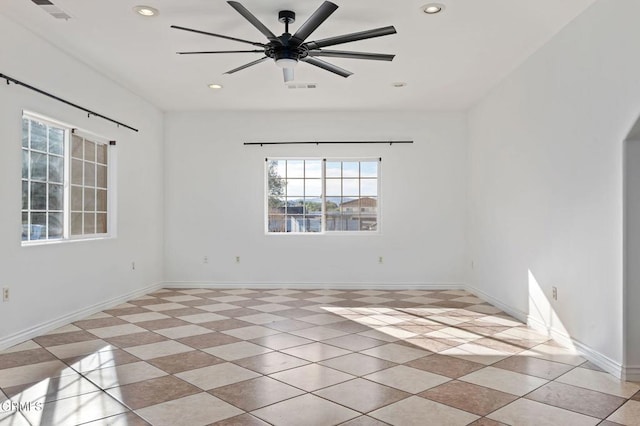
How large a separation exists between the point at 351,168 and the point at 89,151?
374 centimetres

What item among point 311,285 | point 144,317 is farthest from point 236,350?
point 311,285

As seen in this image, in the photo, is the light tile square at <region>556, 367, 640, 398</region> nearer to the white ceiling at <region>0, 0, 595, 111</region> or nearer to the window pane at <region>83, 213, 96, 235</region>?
the white ceiling at <region>0, 0, 595, 111</region>

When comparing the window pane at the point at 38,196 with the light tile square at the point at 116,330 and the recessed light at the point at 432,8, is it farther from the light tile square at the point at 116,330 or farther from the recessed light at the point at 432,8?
the recessed light at the point at 432,8

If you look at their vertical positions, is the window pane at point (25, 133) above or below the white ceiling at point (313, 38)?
below

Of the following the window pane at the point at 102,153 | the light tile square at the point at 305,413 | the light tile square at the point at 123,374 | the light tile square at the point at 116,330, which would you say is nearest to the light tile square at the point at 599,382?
the light tile square at the point at 305,413

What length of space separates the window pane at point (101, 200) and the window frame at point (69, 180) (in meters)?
0.05

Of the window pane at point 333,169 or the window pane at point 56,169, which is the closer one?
the window pane at point 56,169

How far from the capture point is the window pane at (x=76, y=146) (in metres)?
5.09

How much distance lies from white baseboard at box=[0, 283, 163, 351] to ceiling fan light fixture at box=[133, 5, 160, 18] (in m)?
2.87

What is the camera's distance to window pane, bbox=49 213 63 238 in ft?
15.6

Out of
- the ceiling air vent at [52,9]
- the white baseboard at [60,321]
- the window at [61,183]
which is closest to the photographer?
the ceiling air vent at [52,9]

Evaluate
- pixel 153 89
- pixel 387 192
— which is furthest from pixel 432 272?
pixel 153 89

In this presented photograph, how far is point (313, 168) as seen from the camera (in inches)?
297

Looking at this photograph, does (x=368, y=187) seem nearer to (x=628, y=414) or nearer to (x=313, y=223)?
(x=313, y=223)
